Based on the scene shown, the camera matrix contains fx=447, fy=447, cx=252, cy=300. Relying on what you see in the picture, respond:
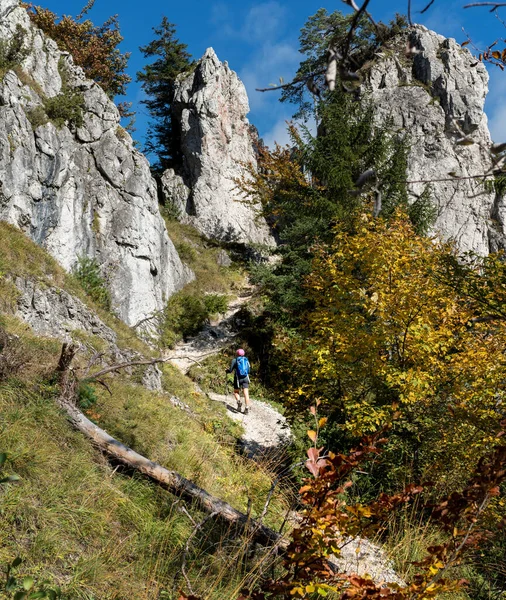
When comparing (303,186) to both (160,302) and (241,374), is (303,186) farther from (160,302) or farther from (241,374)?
(241,374)

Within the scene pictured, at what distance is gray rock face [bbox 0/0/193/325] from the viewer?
571 inches

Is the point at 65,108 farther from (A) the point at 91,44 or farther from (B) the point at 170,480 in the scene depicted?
(B) the point at 170,480

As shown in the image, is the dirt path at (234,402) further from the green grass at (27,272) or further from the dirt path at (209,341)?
the green grass at (27,272)

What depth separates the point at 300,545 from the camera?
2.26m

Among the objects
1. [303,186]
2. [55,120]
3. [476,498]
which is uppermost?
[303,186]

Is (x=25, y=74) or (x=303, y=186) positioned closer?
(x=25, y=74)

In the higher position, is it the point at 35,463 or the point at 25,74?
the point at 25,74

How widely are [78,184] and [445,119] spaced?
84.3 ft

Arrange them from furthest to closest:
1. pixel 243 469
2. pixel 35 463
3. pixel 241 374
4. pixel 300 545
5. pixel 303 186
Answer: pixel 303 186 < pixel 241 374 < pixel 243 469 < pixel 35 463 < pixel 300 545

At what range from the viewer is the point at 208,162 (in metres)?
30.0

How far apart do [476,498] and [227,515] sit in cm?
199

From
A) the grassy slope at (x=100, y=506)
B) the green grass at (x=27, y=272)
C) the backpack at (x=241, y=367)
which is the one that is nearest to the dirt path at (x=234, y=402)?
the backpack at (x=241, y=367)

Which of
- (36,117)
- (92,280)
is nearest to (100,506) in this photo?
(92,280)

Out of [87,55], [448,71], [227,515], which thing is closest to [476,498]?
[227,515]
